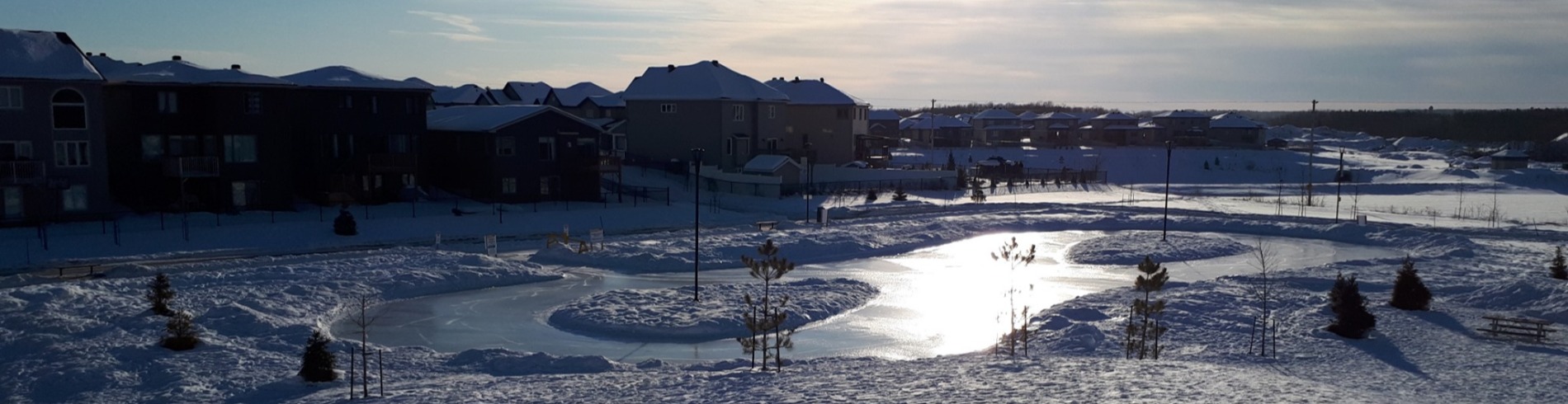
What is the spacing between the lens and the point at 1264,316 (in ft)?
70.4

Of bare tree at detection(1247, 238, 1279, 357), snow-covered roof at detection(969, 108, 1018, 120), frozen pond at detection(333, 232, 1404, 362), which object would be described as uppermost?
snow-covered roof at detection(969, 108, 1018, 120)

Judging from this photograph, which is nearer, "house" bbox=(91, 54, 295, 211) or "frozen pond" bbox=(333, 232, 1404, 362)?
"frozen pond" bbox=(333, 232, 1404, 362)

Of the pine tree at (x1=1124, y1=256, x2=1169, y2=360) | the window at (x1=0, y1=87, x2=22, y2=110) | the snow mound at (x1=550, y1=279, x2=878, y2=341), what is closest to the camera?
the pine tree at (x1=1124, y1=256, x2=1169, y2=360)

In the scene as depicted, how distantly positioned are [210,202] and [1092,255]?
106 feet

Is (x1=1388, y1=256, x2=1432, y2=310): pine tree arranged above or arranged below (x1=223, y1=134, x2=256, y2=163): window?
below

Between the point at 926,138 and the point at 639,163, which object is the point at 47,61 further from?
the point at 926,138

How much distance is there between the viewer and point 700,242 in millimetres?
37438

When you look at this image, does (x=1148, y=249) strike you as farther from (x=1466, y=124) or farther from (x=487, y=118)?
(x=1466, y=124)

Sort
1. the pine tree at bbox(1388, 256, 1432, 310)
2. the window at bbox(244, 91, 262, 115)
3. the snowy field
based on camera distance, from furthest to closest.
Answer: the window at bbox(244, 91, 262, 115), the pine tree at bbox(1388, 256, 1432, 310), the snowy field

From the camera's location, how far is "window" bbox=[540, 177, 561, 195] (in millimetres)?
48531

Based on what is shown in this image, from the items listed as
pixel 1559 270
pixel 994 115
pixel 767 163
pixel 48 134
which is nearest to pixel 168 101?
pixel 48 134

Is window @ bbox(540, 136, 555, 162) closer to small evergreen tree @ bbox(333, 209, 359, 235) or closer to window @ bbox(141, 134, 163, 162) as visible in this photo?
small evergreen tree @ bbox(333, 209, 359, 235)

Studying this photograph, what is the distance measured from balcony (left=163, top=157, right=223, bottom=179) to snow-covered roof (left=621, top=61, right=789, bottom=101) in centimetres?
2700

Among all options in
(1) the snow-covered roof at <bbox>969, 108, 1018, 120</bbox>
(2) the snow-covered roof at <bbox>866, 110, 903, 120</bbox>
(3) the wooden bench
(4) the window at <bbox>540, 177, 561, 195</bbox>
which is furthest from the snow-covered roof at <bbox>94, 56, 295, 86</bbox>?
(1) the snow-covered roof at <bbox>969, 108, 1018, 120</bbox>
